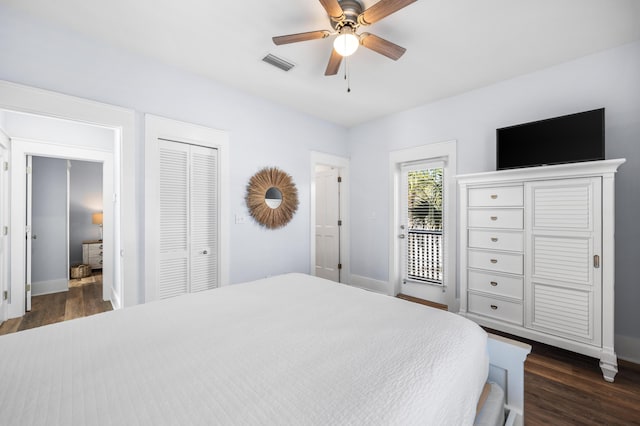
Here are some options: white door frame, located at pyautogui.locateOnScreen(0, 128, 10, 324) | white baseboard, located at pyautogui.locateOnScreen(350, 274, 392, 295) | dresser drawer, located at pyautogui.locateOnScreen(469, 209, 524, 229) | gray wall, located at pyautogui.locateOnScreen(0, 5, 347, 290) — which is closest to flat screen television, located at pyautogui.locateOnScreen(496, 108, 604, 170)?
dresser drawer, located at pyautogui.locateOnScreen(469, 209, 524, 229)

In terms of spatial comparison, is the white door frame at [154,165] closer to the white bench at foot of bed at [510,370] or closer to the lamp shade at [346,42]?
the lamp shade at [346,42]

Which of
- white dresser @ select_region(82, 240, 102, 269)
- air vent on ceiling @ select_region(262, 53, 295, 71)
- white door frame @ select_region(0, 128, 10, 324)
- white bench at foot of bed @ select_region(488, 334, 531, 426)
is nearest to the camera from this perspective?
white bench at foot of bed @ select_region(488, 334, 531, 426)

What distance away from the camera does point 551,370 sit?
2162 millimetres

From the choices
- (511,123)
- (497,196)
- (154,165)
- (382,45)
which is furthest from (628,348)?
(154,165)

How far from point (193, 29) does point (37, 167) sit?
3806mm

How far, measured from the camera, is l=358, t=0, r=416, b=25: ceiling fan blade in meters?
1.61

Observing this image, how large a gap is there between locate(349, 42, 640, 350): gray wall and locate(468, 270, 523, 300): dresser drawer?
80cm

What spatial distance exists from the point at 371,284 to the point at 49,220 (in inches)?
197

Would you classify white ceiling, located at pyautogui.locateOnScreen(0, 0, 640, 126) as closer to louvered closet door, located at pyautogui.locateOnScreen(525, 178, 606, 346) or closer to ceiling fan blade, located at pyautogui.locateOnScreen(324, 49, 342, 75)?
ceiling fan blade, located at pyautogui.locateOnScreen(324, 49, 342, 75)

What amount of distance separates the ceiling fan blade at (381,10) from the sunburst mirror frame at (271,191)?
6.74 feet

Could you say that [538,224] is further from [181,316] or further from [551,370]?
[181,316]

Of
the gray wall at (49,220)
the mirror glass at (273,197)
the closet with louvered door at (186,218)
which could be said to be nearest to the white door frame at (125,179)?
the closet with louvered door at (186,218)

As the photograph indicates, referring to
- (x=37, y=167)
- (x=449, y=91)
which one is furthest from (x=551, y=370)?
(x=37, y=167)

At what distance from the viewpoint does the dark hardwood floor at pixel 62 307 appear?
9.68 feet
